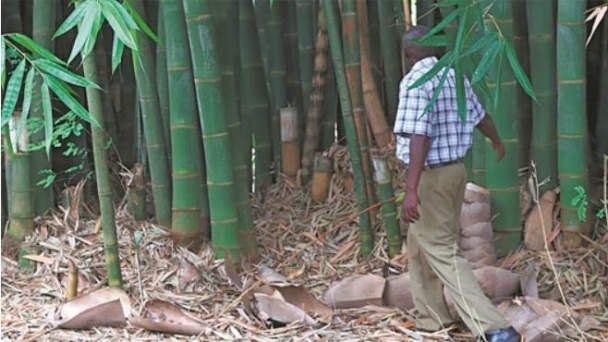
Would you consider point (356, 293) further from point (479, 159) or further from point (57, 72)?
point (57, 72)

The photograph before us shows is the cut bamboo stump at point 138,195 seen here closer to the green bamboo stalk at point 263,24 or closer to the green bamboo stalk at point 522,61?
the green bamboo stalk at point 263,24

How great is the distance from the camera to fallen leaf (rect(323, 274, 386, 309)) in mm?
3158

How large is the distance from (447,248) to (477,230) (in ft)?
1.41

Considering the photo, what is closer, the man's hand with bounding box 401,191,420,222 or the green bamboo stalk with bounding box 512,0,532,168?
the man's hand with bounding box 401,191,420,222

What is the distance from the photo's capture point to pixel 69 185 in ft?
12.7

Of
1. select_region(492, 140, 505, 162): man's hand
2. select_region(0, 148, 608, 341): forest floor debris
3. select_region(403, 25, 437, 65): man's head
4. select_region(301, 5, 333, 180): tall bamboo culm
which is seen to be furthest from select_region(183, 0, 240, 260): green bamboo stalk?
select_region(492, 140, 505, 162): man's hand

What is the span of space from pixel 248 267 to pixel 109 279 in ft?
1.74

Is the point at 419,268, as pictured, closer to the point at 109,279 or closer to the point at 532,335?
the point at 532,335

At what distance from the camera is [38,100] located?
359 centimetres

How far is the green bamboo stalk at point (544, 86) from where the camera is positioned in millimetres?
3357

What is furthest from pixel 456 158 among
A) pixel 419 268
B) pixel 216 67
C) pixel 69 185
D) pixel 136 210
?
pixel 69 185

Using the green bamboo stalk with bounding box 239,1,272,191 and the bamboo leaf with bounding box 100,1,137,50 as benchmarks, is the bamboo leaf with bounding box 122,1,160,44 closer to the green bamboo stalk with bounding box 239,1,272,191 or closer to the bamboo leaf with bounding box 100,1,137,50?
the bamboo leaf with bounding box 100,1,137,50

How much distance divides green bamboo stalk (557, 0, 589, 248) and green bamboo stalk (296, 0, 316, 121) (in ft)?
3.70

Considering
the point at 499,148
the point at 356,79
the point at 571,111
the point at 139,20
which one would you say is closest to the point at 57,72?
the point at 139,20
